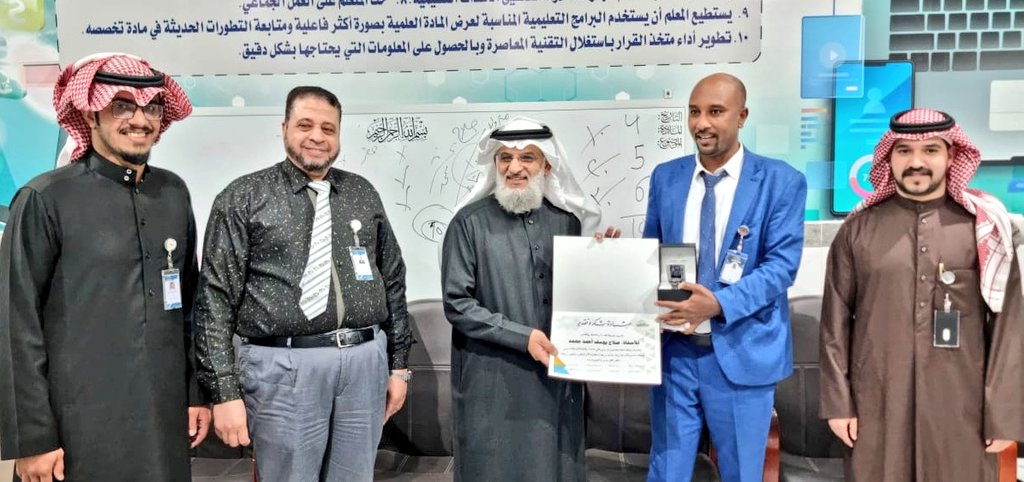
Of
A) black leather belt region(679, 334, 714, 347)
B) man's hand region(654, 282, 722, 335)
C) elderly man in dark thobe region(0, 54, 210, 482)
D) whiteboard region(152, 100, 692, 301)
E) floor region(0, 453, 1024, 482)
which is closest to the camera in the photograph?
elderly man in dark thobe region(0, 54, 210, 482)

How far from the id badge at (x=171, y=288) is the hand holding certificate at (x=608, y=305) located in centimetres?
125

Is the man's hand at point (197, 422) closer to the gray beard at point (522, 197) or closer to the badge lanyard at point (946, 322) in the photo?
the gray beard at point (522, 197)

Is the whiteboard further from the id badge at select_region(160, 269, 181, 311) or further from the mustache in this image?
the id badge at select_region(160, 269, 181, 311)

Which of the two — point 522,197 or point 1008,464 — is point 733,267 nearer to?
point 522,197

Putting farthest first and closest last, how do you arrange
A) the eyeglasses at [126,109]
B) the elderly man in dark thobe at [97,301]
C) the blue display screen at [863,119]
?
the blue display screen at [863,119], the eyeglasses at [126,109], the elderly man in dark thobe at [97,301]

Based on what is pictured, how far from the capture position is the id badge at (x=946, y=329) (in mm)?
2223

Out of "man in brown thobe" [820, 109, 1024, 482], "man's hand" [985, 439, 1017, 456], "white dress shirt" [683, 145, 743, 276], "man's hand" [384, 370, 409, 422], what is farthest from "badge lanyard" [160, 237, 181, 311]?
"man's hand" [985, 439, 1017, 456]

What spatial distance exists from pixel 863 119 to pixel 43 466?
390 cm

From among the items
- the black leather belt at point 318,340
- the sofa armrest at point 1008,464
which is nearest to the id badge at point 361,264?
the black leather belt at point 318,340

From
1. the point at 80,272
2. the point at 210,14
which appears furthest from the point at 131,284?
the point at 210,14

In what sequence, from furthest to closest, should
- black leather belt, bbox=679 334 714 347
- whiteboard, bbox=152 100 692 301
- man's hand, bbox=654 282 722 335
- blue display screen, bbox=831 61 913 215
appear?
whiteboard, bbox=152 100 692 301
blue display screen, bbox=831 61 913 215
black leather belt, bbox=679 334 714 347
man's hand, bbox=654 282 722 335

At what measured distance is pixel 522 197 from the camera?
2449 millimetres

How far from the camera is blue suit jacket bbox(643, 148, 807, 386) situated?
238 centimetres

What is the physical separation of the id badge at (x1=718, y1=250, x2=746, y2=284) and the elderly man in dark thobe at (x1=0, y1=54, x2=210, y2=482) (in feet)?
6.08
